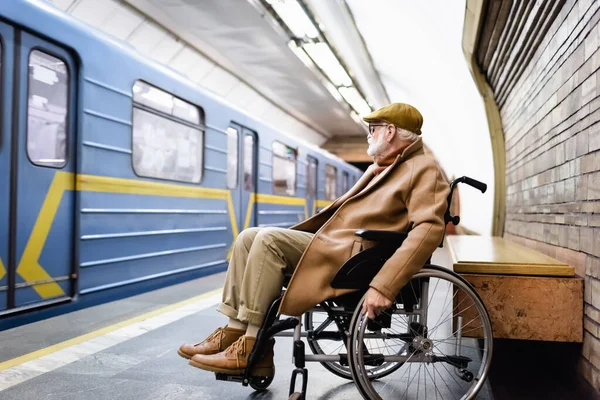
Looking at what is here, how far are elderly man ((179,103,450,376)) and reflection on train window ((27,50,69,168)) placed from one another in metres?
2.08

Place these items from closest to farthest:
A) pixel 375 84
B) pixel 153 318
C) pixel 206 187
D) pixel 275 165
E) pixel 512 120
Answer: pixel 153 318 < pixel 512 120 < pixel 206 187 < pixel 275 165 < pixel 375 84

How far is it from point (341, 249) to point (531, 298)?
0.99m

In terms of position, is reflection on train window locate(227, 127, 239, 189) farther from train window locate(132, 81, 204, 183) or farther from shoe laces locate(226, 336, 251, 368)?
shoe laces locate(226, 336, 251, 368)

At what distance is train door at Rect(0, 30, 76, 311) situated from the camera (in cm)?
356

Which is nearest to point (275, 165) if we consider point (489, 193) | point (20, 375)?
point (489, 193)

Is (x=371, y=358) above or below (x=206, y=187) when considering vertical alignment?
below

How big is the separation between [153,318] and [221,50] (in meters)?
7.27

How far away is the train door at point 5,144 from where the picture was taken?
11.3 feet

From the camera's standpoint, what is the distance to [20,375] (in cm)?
282

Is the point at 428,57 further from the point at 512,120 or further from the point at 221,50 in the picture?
the point at 221,50

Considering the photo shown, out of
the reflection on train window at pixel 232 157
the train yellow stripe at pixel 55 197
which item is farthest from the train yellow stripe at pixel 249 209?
the train yellow stripe at pixel 55 197

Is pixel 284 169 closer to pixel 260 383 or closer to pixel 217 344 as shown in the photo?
pixel 260 383

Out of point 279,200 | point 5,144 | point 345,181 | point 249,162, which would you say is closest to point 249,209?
point 249,162

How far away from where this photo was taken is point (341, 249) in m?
2.28
